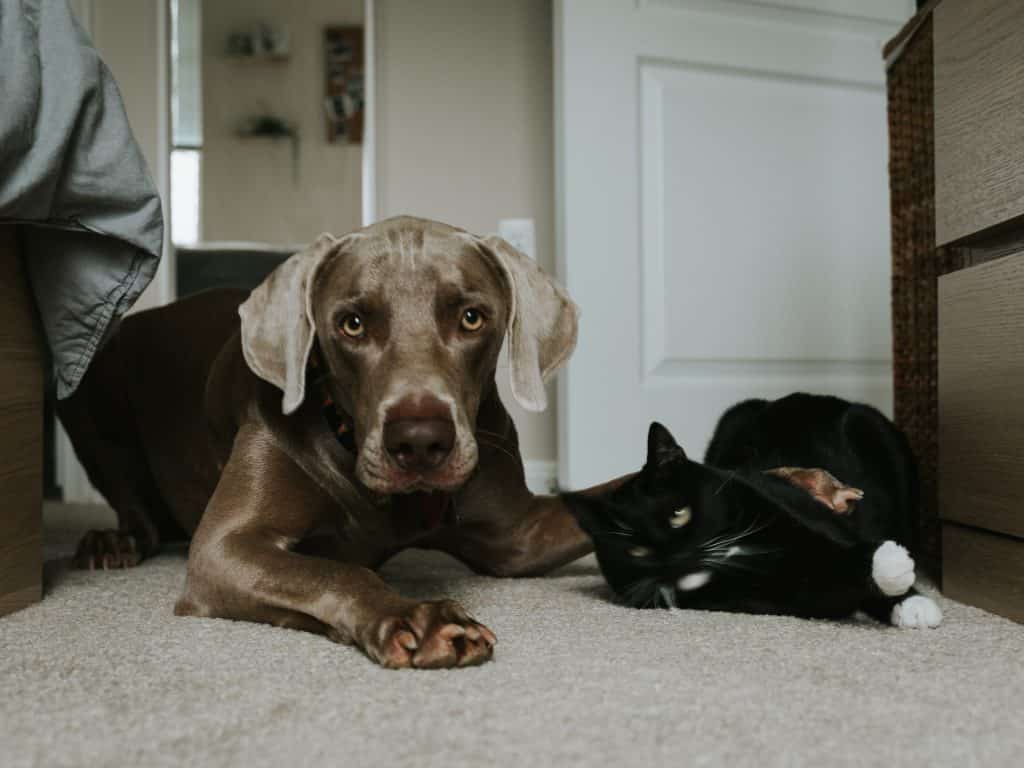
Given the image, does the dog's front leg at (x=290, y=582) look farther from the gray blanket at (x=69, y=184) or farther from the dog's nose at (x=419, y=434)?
the gray blanket at (x=69, y=184)

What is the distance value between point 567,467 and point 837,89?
3.67 ft

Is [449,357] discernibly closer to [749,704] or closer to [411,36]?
[749,704]

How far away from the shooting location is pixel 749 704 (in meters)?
0.76

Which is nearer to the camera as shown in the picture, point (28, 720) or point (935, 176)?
point (28, 720)

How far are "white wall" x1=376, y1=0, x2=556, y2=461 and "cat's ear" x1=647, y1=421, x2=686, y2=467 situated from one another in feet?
5.78

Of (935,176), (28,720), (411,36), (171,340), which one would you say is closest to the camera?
(28,720)

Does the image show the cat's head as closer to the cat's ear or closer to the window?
the cat's ear

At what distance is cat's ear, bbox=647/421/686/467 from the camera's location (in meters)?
1.14

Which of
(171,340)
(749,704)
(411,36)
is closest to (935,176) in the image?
(749,704)

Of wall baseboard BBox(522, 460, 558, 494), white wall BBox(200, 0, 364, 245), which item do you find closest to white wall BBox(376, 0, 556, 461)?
white wall BBox(200, 0, 364, 245)

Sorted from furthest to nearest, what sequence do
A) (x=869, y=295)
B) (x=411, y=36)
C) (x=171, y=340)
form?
(x=411, y=36)
(x=869, y=295)
(x=171, y=340)

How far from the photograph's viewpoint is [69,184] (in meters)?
1.15

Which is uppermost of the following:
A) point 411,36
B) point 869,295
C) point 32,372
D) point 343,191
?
point 411,36

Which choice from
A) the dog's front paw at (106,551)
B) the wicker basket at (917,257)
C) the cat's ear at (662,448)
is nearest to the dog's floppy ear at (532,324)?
the cat's ear at (662,448)
